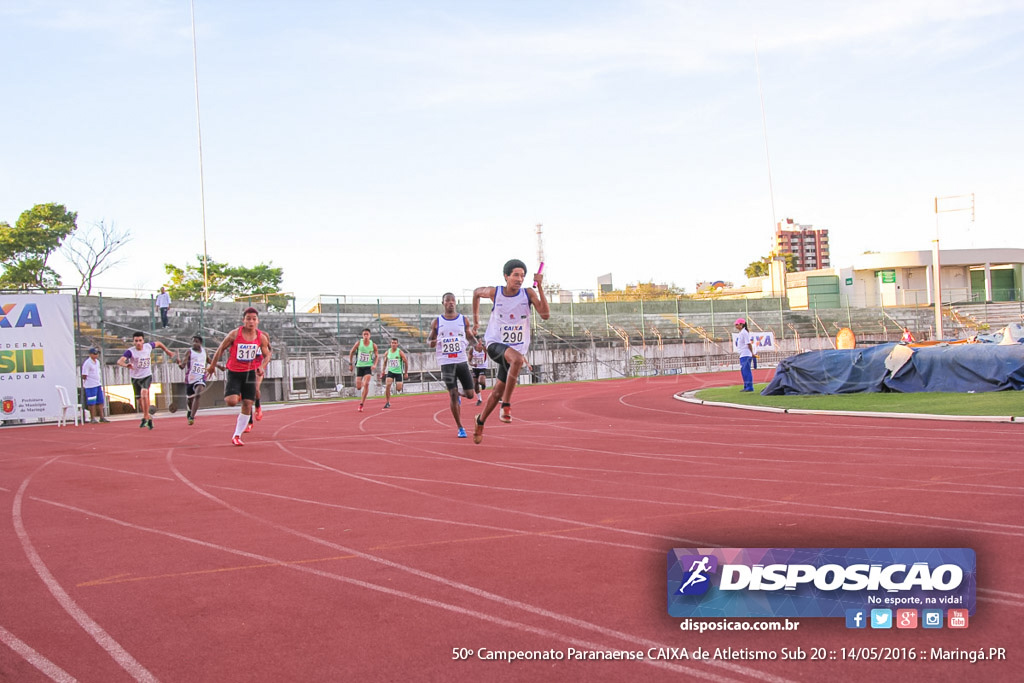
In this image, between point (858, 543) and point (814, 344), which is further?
point (814, 344)

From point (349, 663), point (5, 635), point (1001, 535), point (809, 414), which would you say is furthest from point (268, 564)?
point (809, 414)

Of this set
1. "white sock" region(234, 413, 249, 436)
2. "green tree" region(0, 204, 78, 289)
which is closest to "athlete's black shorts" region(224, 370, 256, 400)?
"white sock" region(234, 413, 249, 436)

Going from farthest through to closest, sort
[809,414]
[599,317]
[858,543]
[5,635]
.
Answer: [599,317], [809,414], [858,543], [5,635]

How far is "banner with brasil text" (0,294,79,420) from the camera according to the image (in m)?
20.1

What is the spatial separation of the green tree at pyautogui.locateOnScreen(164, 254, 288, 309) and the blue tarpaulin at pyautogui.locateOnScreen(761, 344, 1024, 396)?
5785 cm

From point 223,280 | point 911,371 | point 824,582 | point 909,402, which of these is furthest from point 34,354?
point 223,280

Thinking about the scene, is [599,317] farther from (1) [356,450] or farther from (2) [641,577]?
(2) [641,577]

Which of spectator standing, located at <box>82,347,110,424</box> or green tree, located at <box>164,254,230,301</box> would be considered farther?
green tree, located at <box>164,254,230,301</box>

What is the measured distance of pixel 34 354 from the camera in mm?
20328

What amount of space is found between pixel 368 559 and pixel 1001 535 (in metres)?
3.92

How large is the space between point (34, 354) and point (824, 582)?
21.0 m

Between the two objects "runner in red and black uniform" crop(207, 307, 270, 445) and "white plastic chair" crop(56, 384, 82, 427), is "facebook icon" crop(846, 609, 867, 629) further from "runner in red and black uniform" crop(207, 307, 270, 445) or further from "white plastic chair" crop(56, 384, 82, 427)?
"white plastic chair" crop(56, 384, 82, 427)

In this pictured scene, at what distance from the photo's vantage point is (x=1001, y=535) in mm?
5234

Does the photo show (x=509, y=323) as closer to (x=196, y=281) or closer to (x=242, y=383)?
(x=242, y=383)
